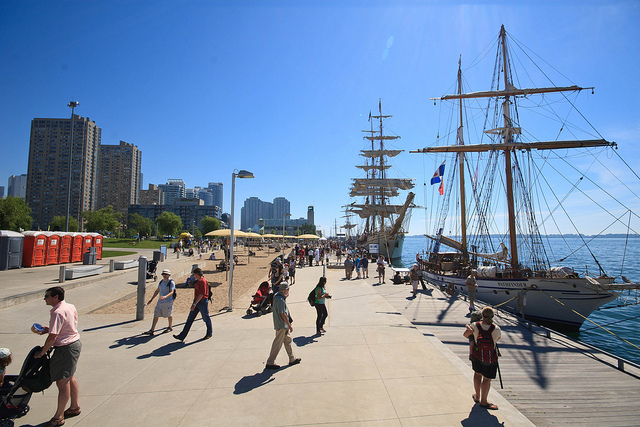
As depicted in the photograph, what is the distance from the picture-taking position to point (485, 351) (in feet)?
13.9

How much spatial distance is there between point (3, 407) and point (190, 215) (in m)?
196

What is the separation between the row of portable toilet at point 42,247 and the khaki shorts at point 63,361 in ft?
62.5

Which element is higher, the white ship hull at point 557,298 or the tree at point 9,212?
the tree at point 9,212

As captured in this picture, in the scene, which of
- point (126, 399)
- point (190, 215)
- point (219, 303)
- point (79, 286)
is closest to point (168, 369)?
point (126, 399)

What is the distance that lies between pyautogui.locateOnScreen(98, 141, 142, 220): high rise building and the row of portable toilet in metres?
152

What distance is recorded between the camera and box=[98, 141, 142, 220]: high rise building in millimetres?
149625

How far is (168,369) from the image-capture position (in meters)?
5.46

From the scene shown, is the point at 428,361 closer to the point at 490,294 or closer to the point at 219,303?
the point at 219,303

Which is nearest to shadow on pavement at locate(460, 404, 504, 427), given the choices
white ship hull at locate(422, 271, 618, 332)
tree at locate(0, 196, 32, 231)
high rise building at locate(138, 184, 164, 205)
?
white ship hull at locate(422, 271, 618, 332)

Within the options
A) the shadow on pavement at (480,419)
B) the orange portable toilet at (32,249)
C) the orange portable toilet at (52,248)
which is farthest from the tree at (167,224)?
the shadow on pavement at (480,419)

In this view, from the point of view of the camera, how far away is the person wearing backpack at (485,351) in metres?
4.19

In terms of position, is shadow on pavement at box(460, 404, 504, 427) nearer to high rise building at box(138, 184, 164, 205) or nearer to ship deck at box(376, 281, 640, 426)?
ship deck at box(376, 281, 640, 426)

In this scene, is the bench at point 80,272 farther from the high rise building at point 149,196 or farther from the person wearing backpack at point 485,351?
the high rise building at point 149,196

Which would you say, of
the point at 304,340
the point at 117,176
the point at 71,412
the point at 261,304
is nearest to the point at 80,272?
the point at 261,304
